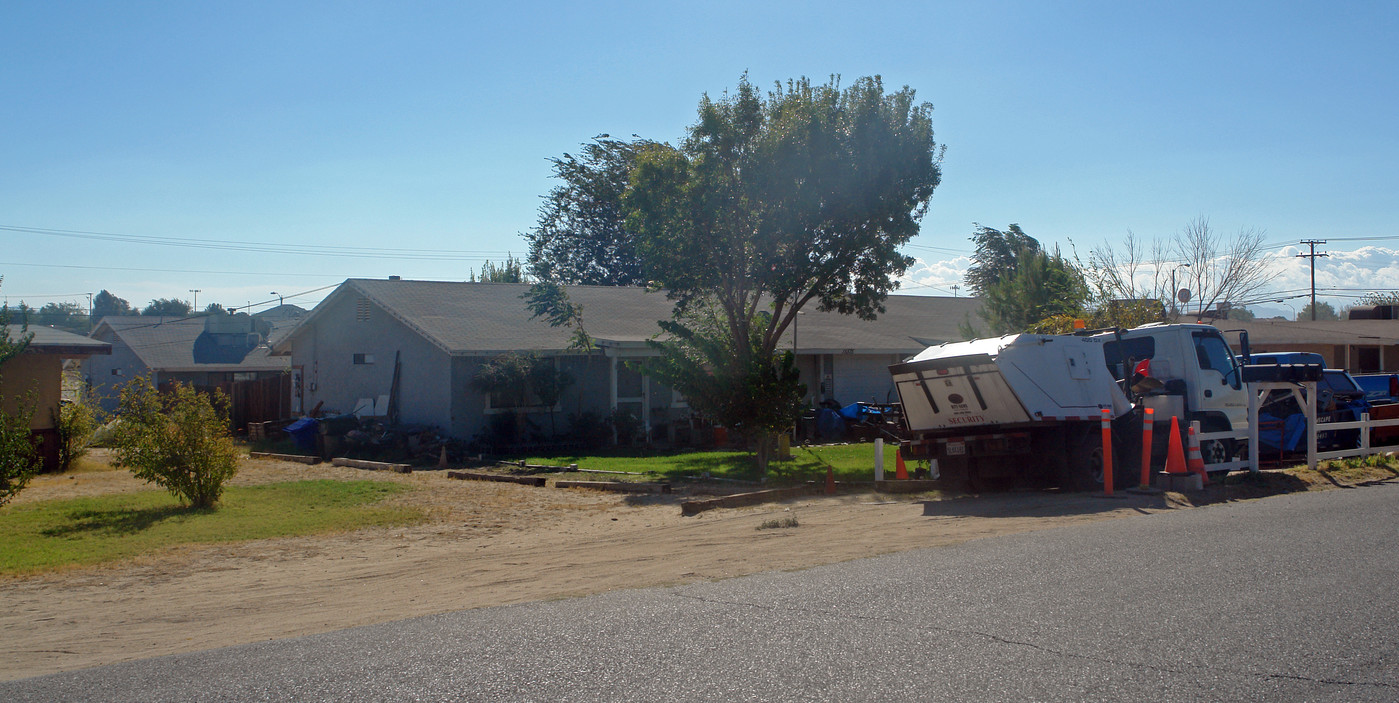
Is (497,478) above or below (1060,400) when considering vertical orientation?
below

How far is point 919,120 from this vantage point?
19.8 meters

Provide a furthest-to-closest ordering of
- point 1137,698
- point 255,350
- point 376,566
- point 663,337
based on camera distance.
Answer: point 255,350
point 663,337
point 376,566
point 1137,698

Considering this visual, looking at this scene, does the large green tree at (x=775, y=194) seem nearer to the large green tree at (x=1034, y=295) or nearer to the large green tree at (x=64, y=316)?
the large green tree at (x=1034, y=295)

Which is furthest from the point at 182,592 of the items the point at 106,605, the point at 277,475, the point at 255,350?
the point at 255,350

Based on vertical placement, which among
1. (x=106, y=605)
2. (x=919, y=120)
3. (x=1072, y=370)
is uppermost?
(x=919, y=120)

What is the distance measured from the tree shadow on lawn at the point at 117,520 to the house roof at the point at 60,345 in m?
6.71

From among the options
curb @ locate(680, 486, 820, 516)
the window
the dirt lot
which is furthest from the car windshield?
curb @ locate(680, 486, 820, 516)

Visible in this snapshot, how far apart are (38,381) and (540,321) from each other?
11.3 m

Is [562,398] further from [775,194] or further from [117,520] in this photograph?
[117,520]

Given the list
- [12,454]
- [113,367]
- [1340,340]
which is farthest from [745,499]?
[113,367]

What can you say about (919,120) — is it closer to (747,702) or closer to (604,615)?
(604,615)

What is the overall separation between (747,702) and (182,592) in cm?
644

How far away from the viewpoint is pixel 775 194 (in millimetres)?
18922

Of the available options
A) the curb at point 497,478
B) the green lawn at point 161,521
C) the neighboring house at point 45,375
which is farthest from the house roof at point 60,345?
the curb at point 497,478
